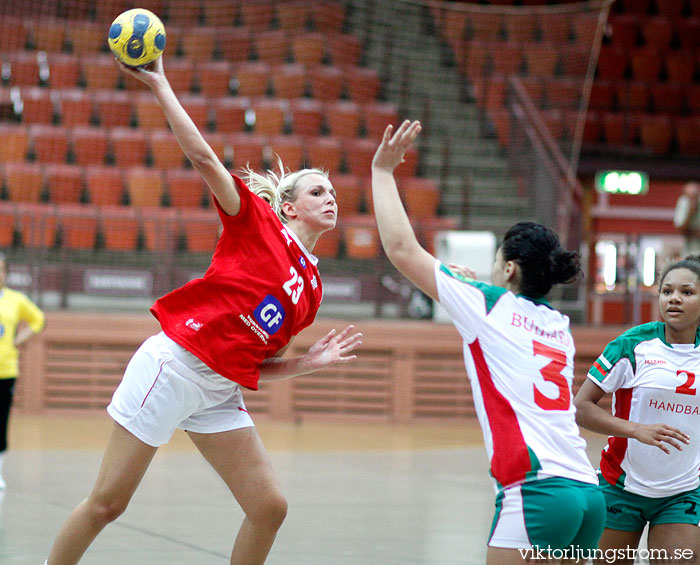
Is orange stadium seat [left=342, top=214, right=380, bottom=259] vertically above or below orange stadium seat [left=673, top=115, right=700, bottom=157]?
below

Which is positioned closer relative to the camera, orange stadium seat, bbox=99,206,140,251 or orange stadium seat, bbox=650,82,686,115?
orange stadium seat, bbox=99,206,140,251

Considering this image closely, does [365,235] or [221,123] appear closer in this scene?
[365,235]

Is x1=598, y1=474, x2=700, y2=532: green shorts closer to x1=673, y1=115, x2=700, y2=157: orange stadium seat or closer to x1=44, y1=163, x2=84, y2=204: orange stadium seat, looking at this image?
x1=44, y1=163, x2=84, y2=204: orange stadium seat

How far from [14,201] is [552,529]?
1038cm

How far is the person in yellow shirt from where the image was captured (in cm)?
677

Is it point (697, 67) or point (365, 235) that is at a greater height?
point (697, 67)

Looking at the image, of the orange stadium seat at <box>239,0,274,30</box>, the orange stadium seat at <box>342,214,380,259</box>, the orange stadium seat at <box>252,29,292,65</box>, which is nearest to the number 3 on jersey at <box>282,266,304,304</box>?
the orange stadium seat at <box>342,214,380,259</box>

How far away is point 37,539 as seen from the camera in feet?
16.3

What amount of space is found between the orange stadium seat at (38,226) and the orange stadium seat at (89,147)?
173cm

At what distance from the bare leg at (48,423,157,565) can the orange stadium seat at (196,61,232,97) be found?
425 inches

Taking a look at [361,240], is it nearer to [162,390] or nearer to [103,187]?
[103,187]

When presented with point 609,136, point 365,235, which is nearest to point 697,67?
point 609,136

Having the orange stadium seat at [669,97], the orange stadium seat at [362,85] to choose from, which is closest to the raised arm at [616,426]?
the orange stadium seat at [362,85]

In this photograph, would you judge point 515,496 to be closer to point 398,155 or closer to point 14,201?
point 398,155
